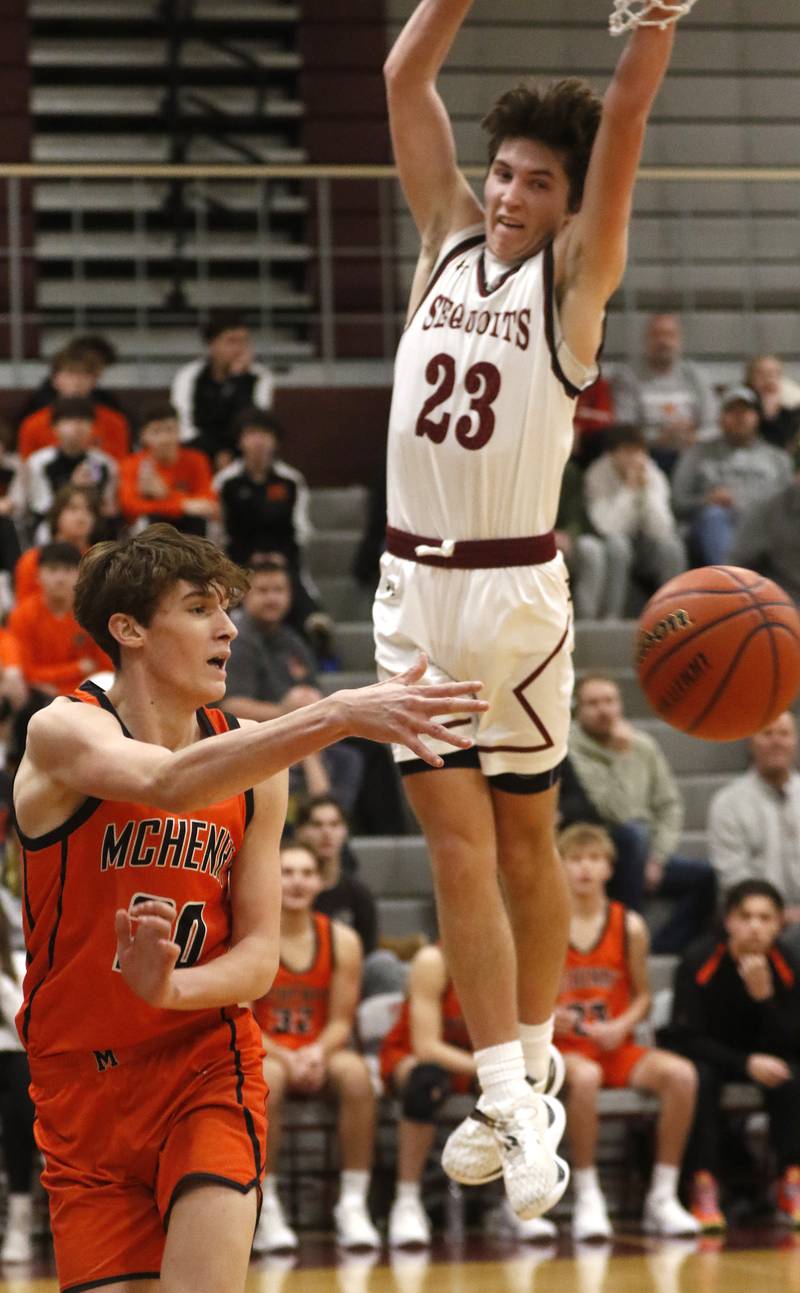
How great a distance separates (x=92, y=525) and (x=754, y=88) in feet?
24.5

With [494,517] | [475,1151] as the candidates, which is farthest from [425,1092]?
[494,517]

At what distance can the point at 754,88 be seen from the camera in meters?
14.8

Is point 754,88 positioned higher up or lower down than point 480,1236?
higher up

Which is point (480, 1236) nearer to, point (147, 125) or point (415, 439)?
point (415, 439)

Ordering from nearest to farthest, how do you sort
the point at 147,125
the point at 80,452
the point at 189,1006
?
the point at 189,1006, the point at 80,452, the point at 147,125

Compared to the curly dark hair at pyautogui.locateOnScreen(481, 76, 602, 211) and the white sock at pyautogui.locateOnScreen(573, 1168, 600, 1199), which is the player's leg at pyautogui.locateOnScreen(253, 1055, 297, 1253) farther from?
the curly dark hair at pyautogui.locateOnScreen(481, 76, 602, 211)

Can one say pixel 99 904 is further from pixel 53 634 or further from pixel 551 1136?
pixel 53 634

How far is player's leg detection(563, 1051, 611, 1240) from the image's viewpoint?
25.9 feet

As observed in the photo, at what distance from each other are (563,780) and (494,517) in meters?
4.52

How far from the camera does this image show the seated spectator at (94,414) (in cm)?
1074

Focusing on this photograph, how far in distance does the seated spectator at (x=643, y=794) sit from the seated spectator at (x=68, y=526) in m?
2.46

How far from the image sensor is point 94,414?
10.7 m

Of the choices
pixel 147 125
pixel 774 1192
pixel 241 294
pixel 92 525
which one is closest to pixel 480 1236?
pixel 774 1192

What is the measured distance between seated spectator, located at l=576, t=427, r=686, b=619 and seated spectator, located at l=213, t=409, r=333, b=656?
5.34ft
